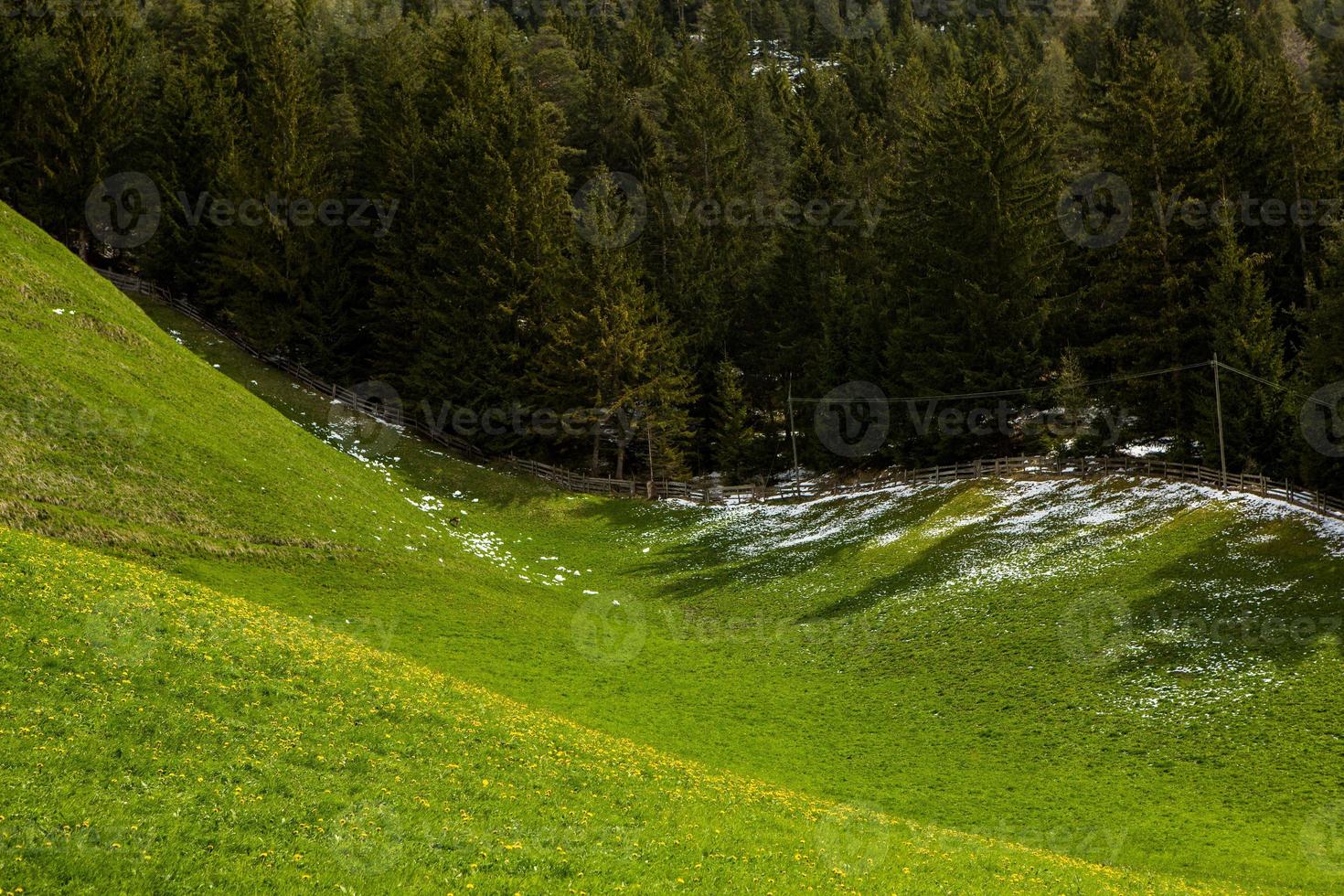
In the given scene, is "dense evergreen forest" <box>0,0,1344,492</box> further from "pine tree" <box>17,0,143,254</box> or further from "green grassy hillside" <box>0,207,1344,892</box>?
"green grassy hillside" <box>0,207,1344,892</box>

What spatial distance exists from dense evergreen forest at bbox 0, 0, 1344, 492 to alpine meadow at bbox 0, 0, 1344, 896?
0.36 meters

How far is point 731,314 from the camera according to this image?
75.3m

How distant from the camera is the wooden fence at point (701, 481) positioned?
A: 49.7m

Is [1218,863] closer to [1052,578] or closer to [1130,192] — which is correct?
[1052,578]

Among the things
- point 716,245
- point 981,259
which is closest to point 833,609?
point 981,259

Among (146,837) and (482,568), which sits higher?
(146,837)

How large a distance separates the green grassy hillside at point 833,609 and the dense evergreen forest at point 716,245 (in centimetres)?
1170

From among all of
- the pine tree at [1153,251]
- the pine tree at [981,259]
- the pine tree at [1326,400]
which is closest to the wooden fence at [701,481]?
the pine tree at [981,259]

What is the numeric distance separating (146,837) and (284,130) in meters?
66.0

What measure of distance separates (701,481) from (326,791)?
51329 mm

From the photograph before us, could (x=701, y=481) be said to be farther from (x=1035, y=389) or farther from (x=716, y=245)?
(x=716, y=245)

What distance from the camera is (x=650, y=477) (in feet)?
201

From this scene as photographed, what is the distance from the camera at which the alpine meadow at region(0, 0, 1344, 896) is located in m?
16.0

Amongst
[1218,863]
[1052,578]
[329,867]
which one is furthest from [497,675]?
[1052,578]
